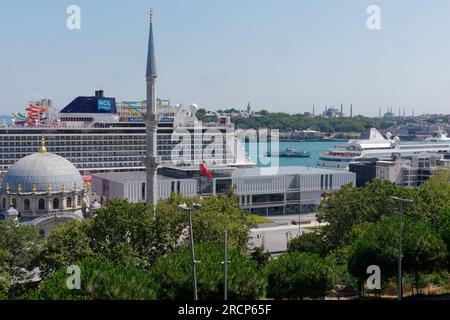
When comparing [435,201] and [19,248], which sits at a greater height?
[435,201]

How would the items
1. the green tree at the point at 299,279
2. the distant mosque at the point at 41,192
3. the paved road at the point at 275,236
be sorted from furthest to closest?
the paved road at the point at 275,236 → the distant mosque at the point at 41,192 → the green tree at the point at 299,279

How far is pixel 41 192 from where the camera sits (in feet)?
131

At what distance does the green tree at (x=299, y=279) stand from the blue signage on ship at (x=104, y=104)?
56399 millimetres

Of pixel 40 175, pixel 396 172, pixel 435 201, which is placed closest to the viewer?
pixel 435 201

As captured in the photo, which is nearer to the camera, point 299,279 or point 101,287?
point 101,287

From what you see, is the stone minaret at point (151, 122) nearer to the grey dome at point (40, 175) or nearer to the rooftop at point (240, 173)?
the grey dome at point (40, 175)

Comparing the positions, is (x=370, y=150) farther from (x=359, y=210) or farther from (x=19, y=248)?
(x=19, y=248)

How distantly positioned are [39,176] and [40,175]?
0.09 meters

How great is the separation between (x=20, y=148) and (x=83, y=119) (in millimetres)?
9712

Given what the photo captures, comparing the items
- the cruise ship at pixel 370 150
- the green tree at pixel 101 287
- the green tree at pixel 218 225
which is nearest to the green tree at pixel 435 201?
the green tree at pixel 218 225

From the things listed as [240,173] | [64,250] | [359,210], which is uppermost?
[240,173]

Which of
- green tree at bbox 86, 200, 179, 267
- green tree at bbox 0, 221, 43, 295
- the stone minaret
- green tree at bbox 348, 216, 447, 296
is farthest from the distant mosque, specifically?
green tree at bbox 348, 216, 447, 296

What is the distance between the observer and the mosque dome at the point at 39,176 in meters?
40.3

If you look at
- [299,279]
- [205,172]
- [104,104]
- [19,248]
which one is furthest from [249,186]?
[299,279]
